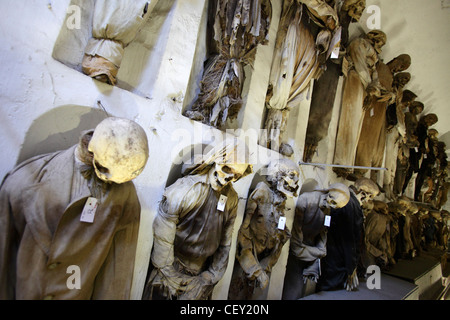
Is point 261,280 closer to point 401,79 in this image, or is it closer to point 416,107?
point 401,79

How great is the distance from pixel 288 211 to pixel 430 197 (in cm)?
824

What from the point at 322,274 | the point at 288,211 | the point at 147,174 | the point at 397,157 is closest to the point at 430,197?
the point at 397,157

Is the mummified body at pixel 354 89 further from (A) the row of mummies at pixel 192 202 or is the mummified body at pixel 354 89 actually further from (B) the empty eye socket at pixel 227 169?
(B) the empty eye socket at pixel 227 169

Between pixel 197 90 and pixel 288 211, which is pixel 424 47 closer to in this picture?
pixel 288 211

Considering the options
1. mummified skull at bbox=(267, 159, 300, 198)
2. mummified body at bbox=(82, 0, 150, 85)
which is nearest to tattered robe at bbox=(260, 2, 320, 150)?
mummified skull at bbox=(267, 159, 300, 198)

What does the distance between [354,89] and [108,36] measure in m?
4.38

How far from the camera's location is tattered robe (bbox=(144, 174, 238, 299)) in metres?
1.95

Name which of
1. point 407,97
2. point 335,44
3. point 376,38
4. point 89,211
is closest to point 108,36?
point 89,211

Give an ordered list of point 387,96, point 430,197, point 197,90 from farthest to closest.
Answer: point 430,197 → point 387,96 → point 197,90

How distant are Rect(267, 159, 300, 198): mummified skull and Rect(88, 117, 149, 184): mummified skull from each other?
173 cm

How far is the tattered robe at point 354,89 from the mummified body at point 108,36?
12.9 feet

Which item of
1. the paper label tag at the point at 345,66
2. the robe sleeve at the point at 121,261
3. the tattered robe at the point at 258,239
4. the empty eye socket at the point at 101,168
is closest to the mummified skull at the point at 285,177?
the tattered robe at the point at 258,239

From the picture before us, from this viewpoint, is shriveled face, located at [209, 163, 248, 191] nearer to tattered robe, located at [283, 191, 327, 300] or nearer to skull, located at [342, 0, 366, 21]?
tattered robe, located at [283, 191, 327, 300]

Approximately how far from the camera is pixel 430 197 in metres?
8.96
